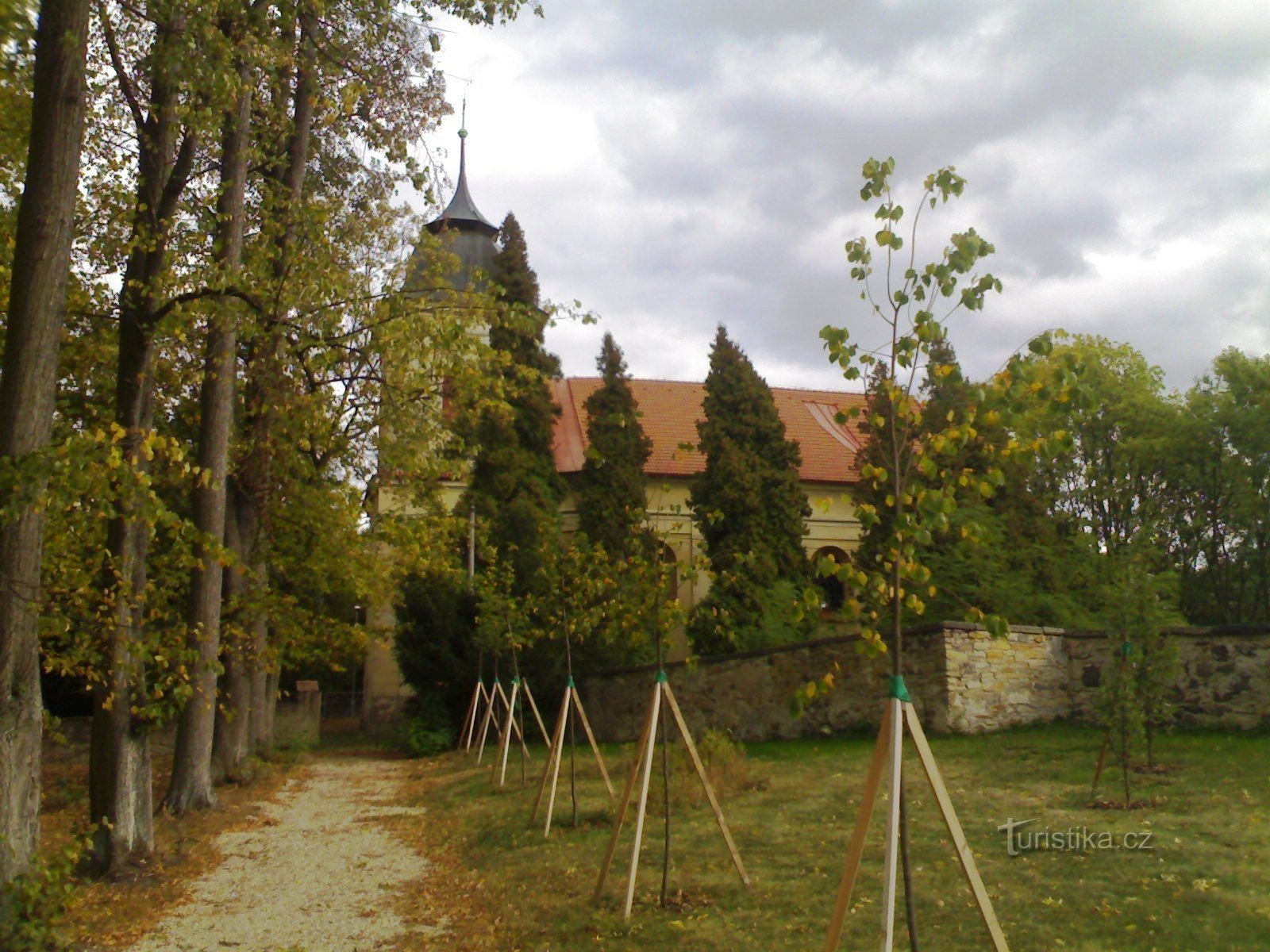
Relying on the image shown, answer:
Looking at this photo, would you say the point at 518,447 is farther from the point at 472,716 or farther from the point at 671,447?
the point at 472,716

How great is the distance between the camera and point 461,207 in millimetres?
36719

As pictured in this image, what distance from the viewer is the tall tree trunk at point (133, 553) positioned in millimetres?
8484

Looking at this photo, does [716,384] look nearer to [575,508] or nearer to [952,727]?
[575,508]

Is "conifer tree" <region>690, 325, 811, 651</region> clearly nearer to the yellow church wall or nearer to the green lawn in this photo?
the yellow church wall

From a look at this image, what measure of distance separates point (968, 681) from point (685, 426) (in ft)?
71.2

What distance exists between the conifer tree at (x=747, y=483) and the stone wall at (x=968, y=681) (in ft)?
15.4

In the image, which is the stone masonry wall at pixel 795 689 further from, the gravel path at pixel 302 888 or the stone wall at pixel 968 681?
the gravel path at pixel 302 888

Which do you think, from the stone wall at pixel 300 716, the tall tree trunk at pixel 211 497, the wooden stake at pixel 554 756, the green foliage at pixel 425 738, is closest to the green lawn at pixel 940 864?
the wooden stake at pixel 554 756

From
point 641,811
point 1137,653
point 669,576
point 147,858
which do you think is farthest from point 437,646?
point 641,811

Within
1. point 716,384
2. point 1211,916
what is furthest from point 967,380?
point 716,384

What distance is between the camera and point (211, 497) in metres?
12.1

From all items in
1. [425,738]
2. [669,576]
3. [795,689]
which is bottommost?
[425,738]

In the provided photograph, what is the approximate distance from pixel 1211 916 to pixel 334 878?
680 cm

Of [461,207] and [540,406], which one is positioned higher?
[461,207]
